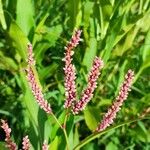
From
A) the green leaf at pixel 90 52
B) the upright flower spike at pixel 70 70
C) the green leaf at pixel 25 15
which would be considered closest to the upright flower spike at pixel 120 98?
the upright flower spike at pixel 70 70

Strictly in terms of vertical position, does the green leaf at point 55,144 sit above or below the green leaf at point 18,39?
below

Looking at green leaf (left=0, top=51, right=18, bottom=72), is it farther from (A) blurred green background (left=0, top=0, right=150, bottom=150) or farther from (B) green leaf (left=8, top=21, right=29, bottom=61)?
(B) green leaf (left=8, top=21, right=29, bottom=61)

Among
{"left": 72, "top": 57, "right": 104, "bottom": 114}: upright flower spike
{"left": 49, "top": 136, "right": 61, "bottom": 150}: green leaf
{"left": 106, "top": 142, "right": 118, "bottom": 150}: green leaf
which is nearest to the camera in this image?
{"left": 72, "top": 57, "right": 104, "bottom": 114}: upright flower spike

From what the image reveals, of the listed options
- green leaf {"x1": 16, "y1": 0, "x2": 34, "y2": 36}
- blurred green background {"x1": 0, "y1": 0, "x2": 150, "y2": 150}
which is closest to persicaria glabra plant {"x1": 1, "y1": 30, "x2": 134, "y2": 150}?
blurred green background {"x1": 0, "y1": 0, "x2": 150, "y2": 150}

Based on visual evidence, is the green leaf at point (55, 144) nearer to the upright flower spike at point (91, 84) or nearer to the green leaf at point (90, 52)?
the upright flower spike at point (91, 84)

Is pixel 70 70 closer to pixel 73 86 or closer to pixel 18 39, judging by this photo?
pixel 73 86

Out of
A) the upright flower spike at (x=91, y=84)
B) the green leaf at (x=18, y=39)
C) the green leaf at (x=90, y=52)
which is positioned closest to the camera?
the upright flower spike at (x=91, y=84)
